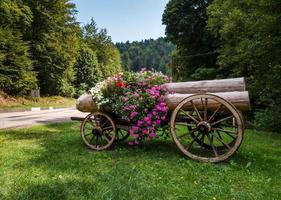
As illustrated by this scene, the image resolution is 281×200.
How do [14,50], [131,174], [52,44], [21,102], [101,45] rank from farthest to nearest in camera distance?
1. [101,45]
2. [52,44]
3. [21,102]
4. [14,50]
5. [131,174]

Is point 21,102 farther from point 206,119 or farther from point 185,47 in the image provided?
point 206,119

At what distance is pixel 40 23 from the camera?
32219 mm

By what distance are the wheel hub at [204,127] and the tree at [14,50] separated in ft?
73.9

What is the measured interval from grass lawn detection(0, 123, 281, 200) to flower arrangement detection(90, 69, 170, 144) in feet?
2.16

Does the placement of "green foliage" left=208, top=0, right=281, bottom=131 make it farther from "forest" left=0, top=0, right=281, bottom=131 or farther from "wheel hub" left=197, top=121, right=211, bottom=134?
"wheel hub" left=197, top=121, right=211, bottom=134

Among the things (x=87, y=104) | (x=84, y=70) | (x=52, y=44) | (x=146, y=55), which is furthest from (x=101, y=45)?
(x=146, y=55)

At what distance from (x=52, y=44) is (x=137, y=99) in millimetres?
28497

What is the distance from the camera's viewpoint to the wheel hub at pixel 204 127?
582 cm

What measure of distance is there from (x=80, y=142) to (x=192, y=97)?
12.4ft

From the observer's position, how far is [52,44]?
3238 centimetres

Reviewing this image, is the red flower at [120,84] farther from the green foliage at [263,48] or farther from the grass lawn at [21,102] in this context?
the grass lawn at [21,102]

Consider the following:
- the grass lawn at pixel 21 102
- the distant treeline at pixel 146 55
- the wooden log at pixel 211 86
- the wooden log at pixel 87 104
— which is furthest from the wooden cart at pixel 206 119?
the distant treeline at pixel 146 55

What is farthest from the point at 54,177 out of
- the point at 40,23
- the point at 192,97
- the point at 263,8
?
the point at 40,23

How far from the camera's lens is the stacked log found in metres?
5.77
